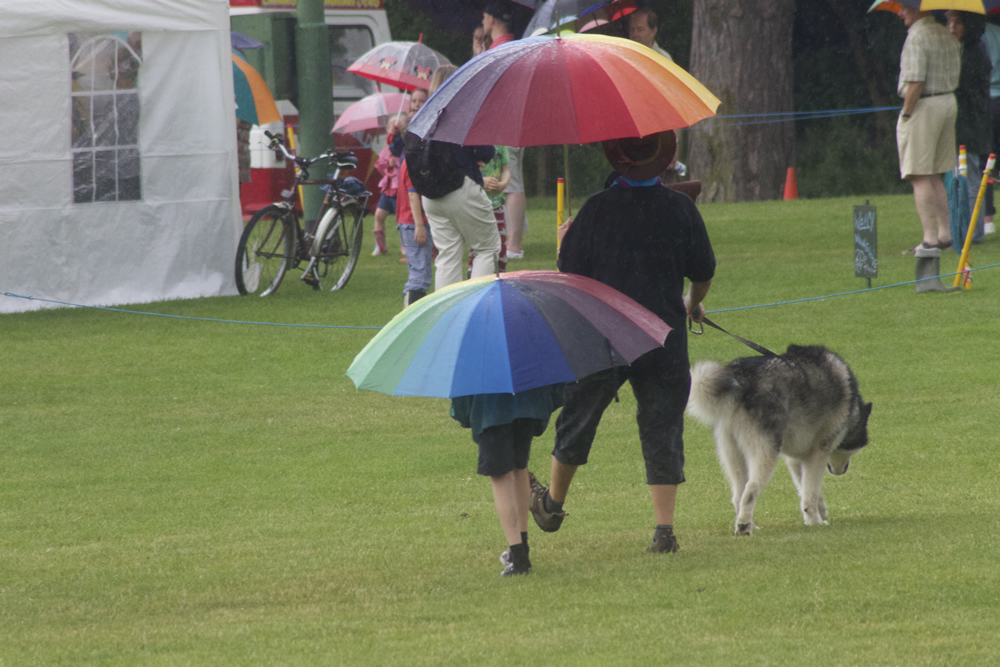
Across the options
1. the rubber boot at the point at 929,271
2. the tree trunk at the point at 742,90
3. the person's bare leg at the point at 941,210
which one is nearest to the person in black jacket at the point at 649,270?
the rubber boot at the point at 929,271

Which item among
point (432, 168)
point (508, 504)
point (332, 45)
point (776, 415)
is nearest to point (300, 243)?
point (432, 168)

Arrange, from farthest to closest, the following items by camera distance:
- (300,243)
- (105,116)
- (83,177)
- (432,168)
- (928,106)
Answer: (300,243)
(105,116)
(83,177)
(928,106)
(432,168)

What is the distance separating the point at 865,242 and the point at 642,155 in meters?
7.18

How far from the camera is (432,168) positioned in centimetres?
977

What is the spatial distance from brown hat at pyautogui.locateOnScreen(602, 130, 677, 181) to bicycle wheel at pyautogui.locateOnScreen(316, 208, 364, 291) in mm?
8794

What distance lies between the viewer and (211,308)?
44.0ft

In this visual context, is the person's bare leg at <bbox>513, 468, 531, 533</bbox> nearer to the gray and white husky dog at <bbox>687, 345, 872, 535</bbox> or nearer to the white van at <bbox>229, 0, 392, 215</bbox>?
the gray and white husky dog at <bbox>687, 345, 872, 535</bbox>

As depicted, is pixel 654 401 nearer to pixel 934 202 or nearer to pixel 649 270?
pixel 649 270

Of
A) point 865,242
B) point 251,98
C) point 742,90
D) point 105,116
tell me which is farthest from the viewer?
point 742,90

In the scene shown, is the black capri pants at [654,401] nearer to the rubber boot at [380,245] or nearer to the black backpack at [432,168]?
the black backpack at [432,168]

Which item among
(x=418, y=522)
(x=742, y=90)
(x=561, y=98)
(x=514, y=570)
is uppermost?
(x=742, y=90)

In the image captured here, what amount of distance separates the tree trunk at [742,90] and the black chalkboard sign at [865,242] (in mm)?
11584

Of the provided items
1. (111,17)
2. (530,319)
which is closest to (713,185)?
(111,17)

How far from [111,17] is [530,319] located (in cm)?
945
